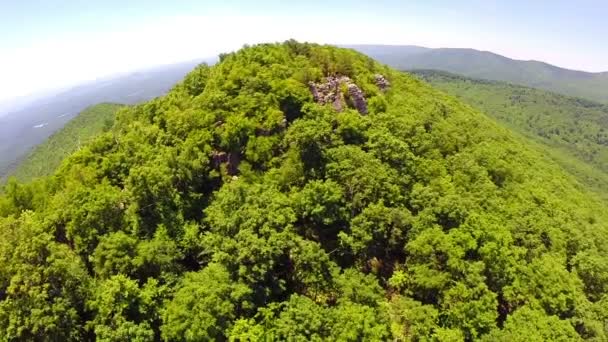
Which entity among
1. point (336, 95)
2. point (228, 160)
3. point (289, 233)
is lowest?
point (289, 233)

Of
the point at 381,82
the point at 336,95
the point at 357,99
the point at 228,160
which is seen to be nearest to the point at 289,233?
the point at 228,160

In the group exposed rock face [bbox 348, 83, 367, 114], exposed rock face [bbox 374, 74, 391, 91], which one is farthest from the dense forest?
exposed rock face [bbox 374, 74, 391, 91]

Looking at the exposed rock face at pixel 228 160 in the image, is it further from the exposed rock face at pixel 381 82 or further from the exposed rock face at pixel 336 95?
the exposed rock face at pixel 381 82

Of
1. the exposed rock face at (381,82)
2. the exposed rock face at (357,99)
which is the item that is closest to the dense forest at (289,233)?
the exposed rock face at (357,99)

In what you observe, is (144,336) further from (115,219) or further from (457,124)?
(457,124)

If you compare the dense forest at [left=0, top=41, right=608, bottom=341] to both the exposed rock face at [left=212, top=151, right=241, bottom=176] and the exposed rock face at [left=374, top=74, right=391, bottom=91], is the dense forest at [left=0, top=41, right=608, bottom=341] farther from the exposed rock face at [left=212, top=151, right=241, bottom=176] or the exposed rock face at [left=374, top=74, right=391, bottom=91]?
the exposed rock face at [left=374, top=74, right=391, bottom=91]

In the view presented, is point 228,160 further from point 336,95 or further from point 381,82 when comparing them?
point 381,82
